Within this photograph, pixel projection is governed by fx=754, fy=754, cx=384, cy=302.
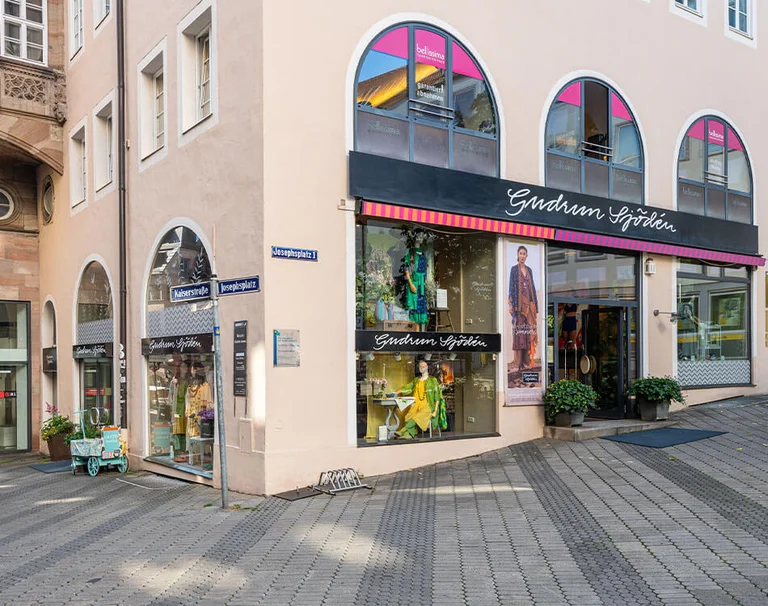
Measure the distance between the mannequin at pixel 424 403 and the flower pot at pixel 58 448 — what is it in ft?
27.3

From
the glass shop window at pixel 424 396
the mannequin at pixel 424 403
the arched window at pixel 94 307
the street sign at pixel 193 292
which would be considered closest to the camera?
the street sign at pixel 193 292

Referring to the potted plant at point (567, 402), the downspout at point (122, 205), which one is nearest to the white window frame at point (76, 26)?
the downspout at point (122, 205)

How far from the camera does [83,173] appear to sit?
16.6m

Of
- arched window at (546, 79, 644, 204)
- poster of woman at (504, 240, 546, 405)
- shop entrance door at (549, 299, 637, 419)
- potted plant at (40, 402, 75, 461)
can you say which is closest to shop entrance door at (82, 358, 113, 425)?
potted plant at (40, 402, 75, 461)

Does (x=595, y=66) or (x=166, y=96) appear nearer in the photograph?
(x=166, y=96)

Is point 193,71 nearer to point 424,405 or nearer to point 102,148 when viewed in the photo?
point 102,148

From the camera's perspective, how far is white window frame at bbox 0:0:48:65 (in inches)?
643

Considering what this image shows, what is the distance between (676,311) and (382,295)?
654 centimetres

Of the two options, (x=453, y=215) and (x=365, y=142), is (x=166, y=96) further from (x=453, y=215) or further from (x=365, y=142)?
(x=453, y=215)

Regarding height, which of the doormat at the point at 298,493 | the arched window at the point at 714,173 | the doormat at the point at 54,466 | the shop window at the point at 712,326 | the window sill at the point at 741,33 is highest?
the window sill at the point at 741,33

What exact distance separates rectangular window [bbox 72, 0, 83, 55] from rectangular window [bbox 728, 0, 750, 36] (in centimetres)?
1388

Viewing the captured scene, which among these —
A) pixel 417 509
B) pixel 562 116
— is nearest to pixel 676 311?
pixel 562 116

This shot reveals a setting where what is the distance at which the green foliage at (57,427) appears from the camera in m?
15.5

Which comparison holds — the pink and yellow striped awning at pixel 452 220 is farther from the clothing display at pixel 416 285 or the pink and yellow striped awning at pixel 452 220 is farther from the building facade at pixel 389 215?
the clothing display at pixel 416 285
